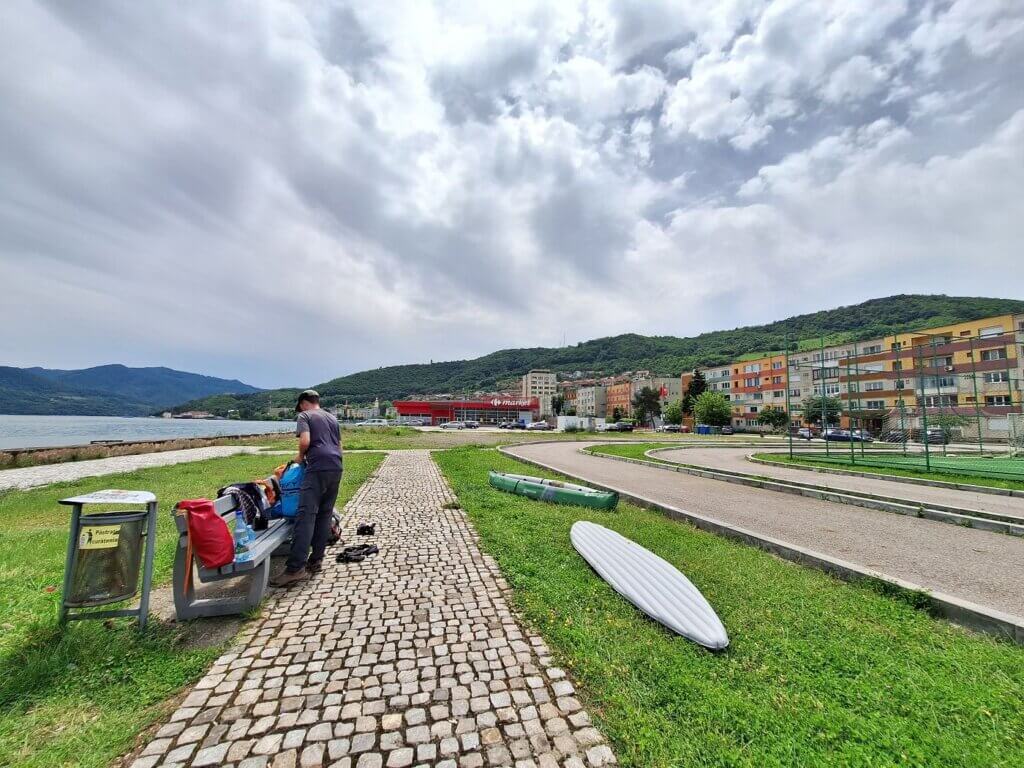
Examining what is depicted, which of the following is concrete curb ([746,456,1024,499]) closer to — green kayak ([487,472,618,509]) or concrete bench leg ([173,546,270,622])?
green kayak ([487,472,618,509])

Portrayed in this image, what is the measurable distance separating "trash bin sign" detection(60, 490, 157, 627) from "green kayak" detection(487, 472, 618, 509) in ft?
22.2

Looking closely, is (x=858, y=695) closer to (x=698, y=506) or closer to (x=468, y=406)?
(x=698, y=506)

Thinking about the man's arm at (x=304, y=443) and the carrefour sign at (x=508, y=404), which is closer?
the man's arm at (x=304, y=443)

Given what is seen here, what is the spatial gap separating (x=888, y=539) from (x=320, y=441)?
835cm

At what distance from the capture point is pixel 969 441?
29.8 meters

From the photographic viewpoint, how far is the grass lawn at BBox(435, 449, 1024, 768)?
2314 mm

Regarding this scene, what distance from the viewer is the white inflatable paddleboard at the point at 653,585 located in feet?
11.5

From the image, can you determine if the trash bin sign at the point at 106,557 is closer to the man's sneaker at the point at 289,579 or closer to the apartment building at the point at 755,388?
the man's sneaker at the point at 289,579

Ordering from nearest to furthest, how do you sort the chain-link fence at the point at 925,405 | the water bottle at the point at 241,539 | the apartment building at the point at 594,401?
1. the water bottle at the point at 241,539
2. the chain-link fence at the point at 925,405
3. the apartment building at the point at 594,401

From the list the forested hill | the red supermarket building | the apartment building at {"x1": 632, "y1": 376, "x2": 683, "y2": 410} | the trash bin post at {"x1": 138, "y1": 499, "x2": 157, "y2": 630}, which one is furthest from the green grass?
the red supermarket building

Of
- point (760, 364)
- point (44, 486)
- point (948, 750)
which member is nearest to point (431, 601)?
point (948, 750)

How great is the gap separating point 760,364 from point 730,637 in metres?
79.0

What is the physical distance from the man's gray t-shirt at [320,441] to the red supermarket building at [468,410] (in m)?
94.1

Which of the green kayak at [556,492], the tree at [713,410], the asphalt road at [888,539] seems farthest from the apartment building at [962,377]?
the tree at [713,410]
